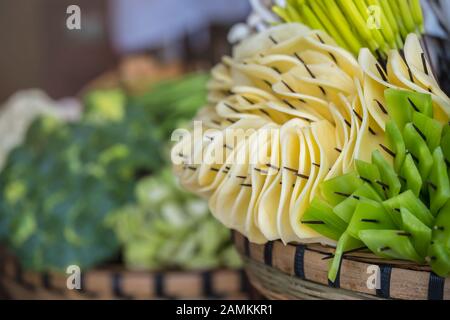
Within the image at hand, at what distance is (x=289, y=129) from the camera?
501mm

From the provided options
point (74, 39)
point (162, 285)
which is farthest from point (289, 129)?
point (74, 39)

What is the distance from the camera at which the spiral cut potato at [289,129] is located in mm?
474

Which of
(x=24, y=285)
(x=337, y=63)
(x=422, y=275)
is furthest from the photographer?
(x=24, y=285)

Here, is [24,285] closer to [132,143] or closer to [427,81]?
[132,143]

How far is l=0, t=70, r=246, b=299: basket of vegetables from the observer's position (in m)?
0.88

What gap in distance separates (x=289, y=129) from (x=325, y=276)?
0.13 metres

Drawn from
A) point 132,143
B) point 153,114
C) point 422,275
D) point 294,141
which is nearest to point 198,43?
point 153,114

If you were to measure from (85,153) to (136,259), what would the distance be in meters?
0.23

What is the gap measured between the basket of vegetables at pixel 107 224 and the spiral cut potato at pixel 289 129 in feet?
1.22

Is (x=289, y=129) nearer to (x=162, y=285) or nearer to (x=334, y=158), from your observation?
(x=334, y=158)

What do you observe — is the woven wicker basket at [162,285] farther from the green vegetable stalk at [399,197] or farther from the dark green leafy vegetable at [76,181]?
the green vegetable stalk at [399,197]

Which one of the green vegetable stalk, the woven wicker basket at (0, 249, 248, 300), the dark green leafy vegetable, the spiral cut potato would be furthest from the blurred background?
the green vegetable stalk

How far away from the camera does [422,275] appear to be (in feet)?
1.36

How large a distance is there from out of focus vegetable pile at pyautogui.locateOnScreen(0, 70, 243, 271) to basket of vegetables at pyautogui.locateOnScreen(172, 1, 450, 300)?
0.42 m
